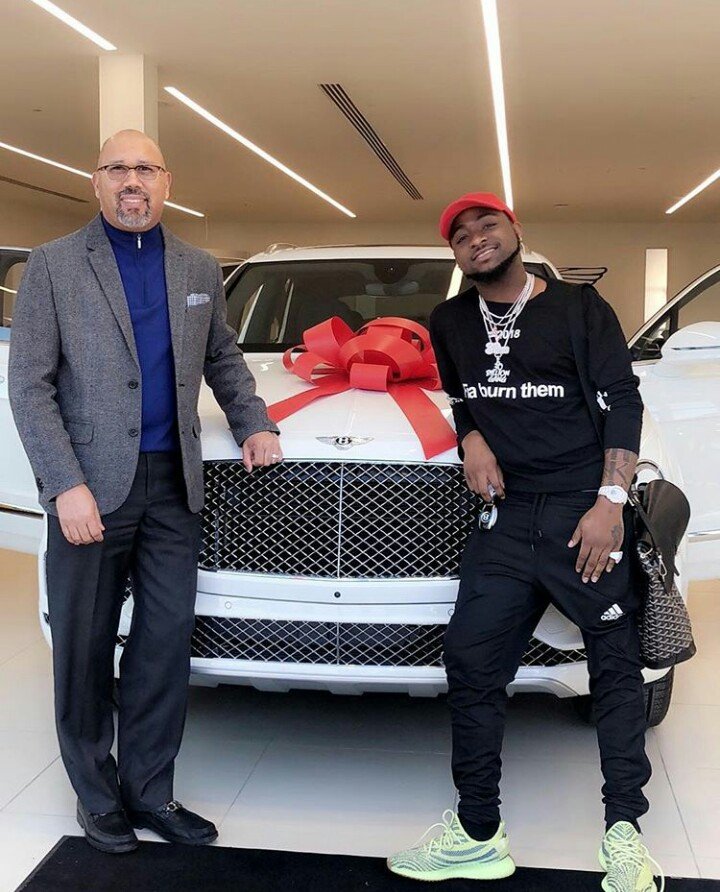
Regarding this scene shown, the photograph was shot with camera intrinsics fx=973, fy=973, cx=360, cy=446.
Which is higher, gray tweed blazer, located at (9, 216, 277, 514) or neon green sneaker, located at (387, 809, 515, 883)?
gray tweed blazer, located at (9, 216, 277, 514)

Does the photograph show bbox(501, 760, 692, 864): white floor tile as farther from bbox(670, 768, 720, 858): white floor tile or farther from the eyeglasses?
the eyeglasses

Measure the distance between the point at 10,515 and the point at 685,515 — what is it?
92.0 inches

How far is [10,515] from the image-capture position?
3.50 m

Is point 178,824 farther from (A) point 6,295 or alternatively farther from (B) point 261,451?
(A) point 6,295

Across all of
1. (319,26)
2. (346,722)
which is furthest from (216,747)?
(319,26)

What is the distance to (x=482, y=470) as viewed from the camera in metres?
2.31

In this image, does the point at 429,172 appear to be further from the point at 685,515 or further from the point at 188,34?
the point at 685,515

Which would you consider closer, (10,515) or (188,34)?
(10,515)

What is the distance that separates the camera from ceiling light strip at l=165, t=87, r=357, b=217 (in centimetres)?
1002

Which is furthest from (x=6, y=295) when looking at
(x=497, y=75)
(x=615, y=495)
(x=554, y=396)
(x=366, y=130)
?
(x=366, y=130)

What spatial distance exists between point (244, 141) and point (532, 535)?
36.1ft

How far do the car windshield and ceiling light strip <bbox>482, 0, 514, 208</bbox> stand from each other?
12.9 feet

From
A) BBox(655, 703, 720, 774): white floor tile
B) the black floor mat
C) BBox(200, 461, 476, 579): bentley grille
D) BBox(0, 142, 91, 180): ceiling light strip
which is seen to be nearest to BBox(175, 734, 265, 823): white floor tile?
the black floor mat

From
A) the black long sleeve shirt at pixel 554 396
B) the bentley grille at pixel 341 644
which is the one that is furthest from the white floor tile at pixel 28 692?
the black long sleeve shirt at pixel 554 396
